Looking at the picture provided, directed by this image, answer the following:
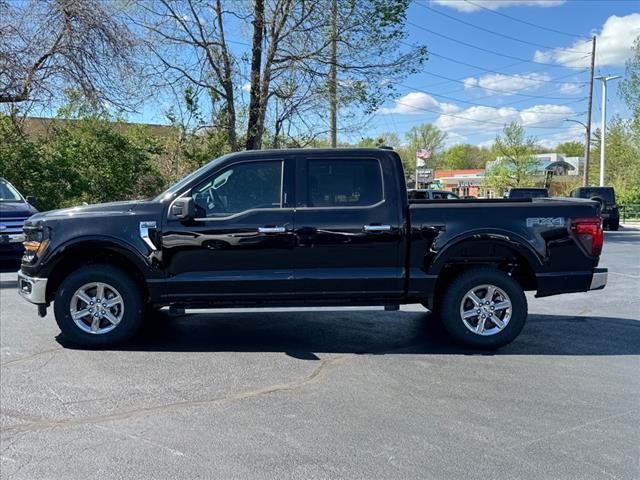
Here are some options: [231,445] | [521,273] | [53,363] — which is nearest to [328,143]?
[521,273]

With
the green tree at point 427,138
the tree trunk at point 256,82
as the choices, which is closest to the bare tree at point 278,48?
the tree trunk at point 256,82

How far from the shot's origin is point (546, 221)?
5.48 metres

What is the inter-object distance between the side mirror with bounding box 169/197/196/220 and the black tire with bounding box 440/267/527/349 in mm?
2672

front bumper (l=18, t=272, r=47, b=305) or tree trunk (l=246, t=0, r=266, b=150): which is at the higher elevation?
tree trunk (l=246, t=0, r=266, b=150)

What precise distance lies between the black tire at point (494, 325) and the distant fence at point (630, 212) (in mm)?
32908

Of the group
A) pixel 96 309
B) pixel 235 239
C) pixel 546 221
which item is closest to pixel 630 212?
pixel 546 221

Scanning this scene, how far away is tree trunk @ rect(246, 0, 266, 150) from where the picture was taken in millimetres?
17047

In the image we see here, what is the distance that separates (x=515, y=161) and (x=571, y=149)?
6240 centimetres

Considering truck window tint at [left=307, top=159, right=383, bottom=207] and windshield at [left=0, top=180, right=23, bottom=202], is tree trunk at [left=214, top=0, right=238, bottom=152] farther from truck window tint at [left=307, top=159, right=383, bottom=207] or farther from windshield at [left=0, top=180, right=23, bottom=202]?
truck window tint at [left=307, top=159, right=383, bottom=207]

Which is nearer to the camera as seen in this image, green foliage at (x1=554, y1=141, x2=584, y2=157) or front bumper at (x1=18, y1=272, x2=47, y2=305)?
front bumper at (x1=18, y1=272, x2=47, y2=305)

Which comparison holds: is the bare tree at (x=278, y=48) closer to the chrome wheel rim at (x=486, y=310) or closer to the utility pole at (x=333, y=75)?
the utility pole at (x=333, y=75)

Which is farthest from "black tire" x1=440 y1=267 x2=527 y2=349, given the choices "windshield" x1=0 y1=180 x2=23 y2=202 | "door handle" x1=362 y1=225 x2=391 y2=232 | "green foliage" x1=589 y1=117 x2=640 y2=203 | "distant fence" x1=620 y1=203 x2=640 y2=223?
"green foliage" x1=589 y1=117 x2=640 y2=203

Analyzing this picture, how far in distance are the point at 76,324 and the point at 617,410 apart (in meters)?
4.91

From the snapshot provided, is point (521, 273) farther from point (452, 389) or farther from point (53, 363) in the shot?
point (53, 363)
